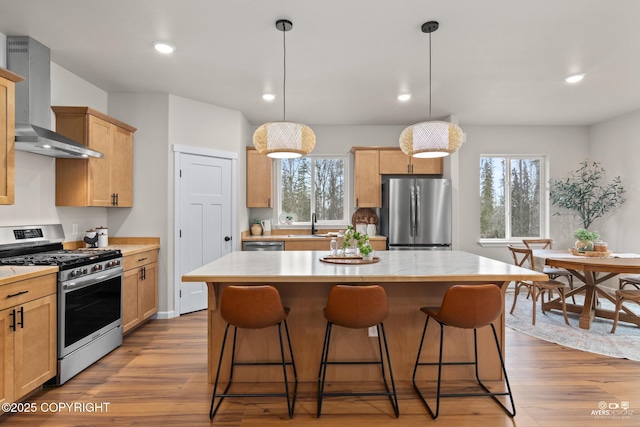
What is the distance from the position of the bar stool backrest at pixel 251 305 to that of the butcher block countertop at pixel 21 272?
4.24 ft

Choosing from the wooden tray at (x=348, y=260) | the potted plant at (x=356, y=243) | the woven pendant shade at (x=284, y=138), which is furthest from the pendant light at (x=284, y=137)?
the wooden tray at (x=348, y=260)

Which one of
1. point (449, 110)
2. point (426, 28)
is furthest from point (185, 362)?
point (449, 110)

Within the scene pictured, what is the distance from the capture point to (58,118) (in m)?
3.48

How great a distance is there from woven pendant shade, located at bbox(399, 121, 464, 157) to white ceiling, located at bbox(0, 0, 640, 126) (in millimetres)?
793

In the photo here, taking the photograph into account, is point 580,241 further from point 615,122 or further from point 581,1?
point 581,1

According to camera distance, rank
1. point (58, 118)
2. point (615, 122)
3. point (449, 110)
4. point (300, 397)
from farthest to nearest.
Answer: point (615, 122) < point (449, 110) < point (58, 118) < point (300, 397)

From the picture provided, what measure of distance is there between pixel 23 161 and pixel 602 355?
17.7ft

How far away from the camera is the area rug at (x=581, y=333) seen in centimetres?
331

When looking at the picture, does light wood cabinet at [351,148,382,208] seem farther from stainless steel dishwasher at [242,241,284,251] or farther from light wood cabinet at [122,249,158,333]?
light wood cabinet at [122,249,158,333]

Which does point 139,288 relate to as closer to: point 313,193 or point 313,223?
point 313,223

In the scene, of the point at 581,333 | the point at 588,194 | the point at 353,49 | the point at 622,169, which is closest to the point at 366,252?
the point at 353,49

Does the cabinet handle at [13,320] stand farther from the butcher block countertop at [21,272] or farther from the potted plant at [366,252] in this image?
the potted plant at [366,252]

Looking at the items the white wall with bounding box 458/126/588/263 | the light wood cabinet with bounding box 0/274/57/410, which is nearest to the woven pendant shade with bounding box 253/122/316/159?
the light wood cabinet with bounding box 0/274/57/410

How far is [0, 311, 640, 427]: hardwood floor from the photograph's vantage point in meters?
2.19
